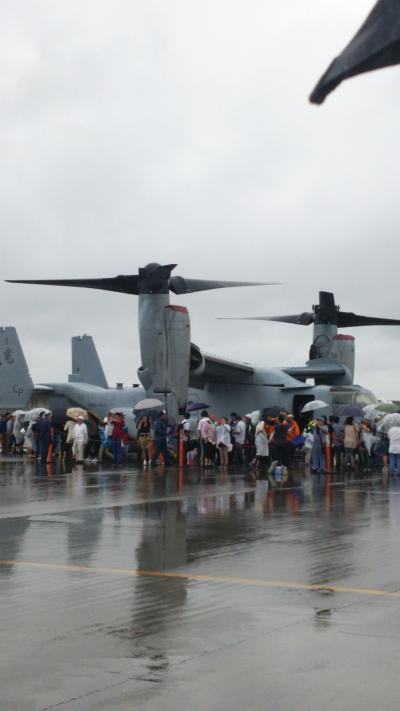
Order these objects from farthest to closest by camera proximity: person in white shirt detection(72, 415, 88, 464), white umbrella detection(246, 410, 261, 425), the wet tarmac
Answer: white umbrella detection(246, 410, 261, 425) → person in white shirt detection(72, 415, 88, 464) → the wet tarmac

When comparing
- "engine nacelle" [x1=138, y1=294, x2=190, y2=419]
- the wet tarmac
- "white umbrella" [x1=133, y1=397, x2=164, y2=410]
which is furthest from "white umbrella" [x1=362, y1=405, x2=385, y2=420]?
the wet tarmac

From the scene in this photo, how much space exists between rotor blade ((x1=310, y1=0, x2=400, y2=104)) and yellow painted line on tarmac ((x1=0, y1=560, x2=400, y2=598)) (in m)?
6.40

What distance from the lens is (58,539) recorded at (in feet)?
37.9

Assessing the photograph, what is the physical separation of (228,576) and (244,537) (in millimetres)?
2899

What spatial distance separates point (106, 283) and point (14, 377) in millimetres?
12375

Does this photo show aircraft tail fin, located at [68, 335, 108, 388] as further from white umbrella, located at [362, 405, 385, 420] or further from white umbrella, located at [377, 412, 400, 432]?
white umbrella, located at [377, 412, 400, 432]

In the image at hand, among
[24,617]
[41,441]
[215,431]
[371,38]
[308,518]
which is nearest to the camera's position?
[371,38]

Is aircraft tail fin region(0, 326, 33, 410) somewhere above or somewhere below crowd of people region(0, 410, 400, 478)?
above

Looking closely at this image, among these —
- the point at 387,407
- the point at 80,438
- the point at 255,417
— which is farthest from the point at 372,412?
the point at 80,438

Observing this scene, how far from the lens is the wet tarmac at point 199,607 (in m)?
5.07

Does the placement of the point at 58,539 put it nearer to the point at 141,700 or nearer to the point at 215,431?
the point at 141,700

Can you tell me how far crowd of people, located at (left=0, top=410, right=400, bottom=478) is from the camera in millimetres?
24766

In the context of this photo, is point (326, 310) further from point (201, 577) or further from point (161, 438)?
point (201, 577)

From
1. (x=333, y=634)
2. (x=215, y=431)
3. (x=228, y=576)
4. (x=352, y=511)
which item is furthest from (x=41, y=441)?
(x=333, y=634)
